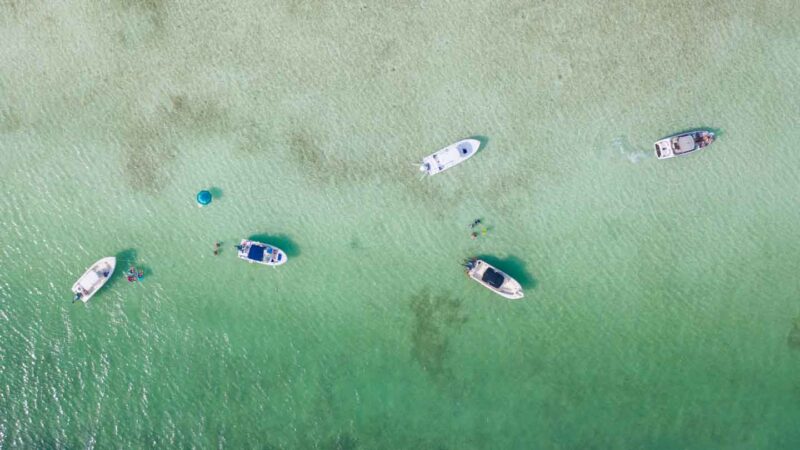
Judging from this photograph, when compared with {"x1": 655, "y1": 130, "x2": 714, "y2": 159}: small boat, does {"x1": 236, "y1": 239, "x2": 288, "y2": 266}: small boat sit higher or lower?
lower

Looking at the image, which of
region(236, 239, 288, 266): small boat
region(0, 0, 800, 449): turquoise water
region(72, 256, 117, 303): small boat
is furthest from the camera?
region(0, 0, 800, 449): turquoise water

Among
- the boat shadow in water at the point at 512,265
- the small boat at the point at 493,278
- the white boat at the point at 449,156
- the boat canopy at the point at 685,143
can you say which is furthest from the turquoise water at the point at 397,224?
the boat canopy at the point at 685,143

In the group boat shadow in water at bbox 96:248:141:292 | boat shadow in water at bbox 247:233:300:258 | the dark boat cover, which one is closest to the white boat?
the dark boat cover

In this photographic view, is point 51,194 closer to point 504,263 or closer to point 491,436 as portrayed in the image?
point 504,263

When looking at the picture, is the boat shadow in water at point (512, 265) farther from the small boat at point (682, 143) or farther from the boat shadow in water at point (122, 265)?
the boat shadow in water at point (122, 265)

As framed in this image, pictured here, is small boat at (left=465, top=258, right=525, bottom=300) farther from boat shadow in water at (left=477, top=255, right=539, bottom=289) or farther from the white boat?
the white boat

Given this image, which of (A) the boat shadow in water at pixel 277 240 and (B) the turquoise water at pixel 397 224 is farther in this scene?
(A) the boat shadow in water at pixel 277 240

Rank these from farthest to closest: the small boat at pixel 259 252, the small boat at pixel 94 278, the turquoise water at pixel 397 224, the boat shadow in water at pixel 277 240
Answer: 1. the boat shadow in water at pixel 277 240
2. the turquoise water at pixel 397 224
3. the small boat at pixel 94 278
4. the small boat at pixel 259 252
